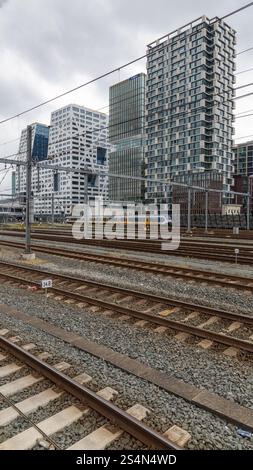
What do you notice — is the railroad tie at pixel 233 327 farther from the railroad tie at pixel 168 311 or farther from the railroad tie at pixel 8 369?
the railroad tie at pixel 8 369

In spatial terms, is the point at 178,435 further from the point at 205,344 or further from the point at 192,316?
the point at 192,316

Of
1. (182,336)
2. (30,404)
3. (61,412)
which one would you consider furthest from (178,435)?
(182,336)

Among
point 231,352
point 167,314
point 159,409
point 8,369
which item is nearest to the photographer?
point 159,409

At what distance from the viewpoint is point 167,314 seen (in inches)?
321

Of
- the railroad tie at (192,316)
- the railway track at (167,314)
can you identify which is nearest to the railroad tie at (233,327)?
the railway track at (167,314)

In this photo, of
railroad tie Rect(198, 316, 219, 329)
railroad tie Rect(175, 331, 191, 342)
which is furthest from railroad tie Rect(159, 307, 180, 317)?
railroad tie Rect(175, 331, 191, 342)

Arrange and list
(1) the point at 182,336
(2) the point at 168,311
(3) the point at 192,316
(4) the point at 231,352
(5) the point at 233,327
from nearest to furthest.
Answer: (4) the point at 231,352 → (1) the point at 182,336 → (5) the point at 233,327 → (3) the point at 192,316 → (2) the point at 168,311

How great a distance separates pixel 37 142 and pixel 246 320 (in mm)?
18125

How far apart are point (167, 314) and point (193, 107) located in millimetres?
109371

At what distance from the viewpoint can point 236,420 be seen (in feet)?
13.4

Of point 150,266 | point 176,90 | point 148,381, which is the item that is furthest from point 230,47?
point 148,381

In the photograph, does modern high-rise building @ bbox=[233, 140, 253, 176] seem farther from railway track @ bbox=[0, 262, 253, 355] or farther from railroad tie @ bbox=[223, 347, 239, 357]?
railroad tie @ bbox=[223, 347, 239, 357]

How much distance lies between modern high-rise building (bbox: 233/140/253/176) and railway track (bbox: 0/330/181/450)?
152 metres
